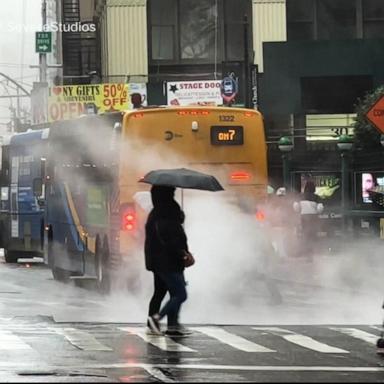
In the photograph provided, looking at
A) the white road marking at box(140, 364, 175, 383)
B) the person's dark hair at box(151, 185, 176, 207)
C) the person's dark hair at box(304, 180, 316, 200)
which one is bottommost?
the white road marking at box(140, 364, 175, 383)

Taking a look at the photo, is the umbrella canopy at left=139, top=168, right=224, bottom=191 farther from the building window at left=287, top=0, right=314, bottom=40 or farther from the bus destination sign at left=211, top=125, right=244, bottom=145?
the building window at left=287, top=0, right=314, bottom=40

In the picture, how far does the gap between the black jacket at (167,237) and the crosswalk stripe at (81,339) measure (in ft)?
3.63

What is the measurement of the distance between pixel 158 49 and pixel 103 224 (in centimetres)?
2150

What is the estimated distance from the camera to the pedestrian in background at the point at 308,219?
2495cm

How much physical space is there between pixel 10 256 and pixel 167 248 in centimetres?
1645

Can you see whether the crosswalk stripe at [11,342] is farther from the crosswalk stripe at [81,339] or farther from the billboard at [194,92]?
the billboard at [194,92]

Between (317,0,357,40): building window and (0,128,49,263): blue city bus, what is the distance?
13851mm

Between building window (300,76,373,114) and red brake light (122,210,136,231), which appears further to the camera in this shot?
building window (300,76,373,114)

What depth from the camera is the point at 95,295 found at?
717 inches

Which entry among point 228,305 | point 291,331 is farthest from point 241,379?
point 228,305

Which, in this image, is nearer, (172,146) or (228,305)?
(228,305)

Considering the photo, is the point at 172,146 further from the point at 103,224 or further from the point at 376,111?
the point at 376,111

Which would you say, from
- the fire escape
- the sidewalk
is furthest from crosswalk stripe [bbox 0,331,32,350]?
the fire escape

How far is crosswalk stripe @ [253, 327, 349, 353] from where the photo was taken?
37.7 ft
